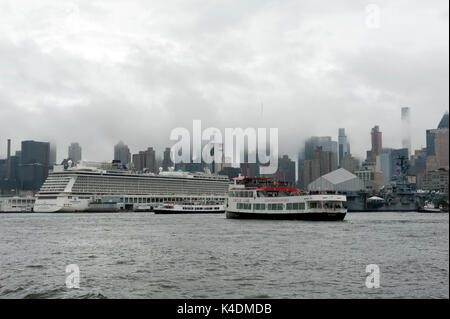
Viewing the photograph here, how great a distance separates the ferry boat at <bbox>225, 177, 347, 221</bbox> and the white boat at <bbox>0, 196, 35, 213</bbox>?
117 meters

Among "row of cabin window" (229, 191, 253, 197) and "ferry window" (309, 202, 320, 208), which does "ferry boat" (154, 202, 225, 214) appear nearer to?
"row of cabin window" (229, 191, 253, 197)

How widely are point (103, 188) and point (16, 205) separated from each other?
38.7 m

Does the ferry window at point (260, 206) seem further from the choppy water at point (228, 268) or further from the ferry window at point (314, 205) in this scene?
the choppy water at point (228, 268)

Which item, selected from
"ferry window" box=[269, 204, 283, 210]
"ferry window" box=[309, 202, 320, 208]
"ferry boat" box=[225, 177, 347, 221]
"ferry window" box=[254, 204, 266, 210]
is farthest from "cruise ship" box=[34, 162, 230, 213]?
"ferry window" box=[309, 202, 320, 208]

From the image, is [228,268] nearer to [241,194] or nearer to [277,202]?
[277,202]

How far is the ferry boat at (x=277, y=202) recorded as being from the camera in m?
76.1

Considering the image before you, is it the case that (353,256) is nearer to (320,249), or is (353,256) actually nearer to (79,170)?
(320,249)

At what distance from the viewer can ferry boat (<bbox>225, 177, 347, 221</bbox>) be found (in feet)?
250

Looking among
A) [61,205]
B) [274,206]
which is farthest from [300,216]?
[61,205]

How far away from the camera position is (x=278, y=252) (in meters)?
35.2

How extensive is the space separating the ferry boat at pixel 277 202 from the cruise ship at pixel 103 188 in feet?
280

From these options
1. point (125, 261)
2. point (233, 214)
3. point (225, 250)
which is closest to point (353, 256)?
point (225, 250)
